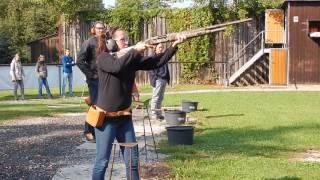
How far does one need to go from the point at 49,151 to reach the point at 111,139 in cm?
420

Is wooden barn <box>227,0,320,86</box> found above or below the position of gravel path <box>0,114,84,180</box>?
above

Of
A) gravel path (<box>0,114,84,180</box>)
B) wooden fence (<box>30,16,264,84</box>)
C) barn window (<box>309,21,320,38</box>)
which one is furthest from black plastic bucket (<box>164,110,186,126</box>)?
wooden fence (<box>30,16,264,84</box>)

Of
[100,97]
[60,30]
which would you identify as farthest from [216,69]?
[100,97]

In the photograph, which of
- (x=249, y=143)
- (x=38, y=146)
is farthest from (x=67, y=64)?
(x=249, y=143)

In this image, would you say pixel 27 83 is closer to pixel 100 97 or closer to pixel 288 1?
pixel 288 1

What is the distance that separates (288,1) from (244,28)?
11.3ft

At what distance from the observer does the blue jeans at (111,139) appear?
20.4ft

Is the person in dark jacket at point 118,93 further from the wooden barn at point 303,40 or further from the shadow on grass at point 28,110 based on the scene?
the wooden barn at point 303,40

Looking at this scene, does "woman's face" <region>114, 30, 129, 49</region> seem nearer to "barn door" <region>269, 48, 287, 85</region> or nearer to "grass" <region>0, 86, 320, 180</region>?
"grass" <region>0, 86, 320, 180</region>

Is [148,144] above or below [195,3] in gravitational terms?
below

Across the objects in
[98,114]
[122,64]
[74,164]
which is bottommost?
[74,164]

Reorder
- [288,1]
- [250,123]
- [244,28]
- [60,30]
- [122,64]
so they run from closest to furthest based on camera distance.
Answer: [122,64]
[250,123]
[288,1]
[244,28]
[60,30]

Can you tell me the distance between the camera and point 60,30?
35188mm

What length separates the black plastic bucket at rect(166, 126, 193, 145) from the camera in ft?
34.0
